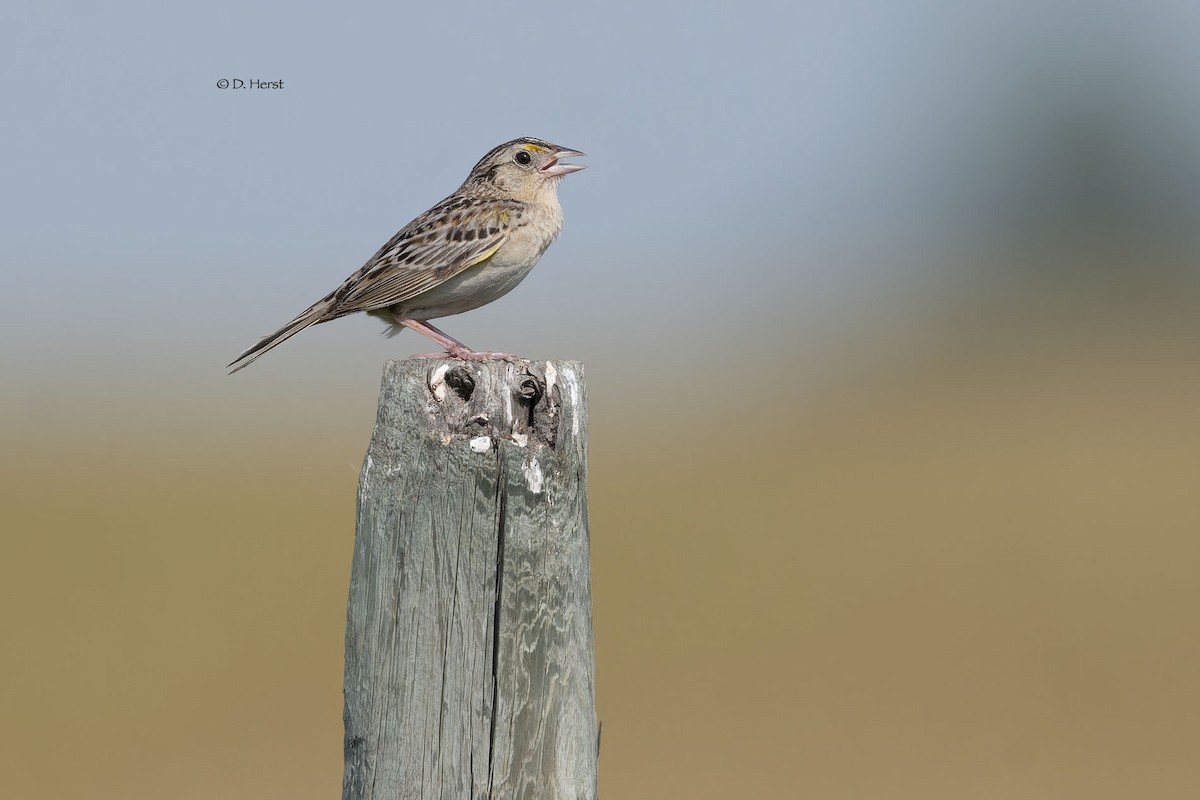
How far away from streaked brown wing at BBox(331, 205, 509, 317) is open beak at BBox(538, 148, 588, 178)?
68 centimetres

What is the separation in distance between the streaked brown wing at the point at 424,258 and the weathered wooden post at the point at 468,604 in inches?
128

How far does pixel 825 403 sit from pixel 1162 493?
1377 cm

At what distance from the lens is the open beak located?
9070 millimetres

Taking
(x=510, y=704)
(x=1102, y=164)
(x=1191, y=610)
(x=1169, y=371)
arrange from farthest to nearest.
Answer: (x=1102, y=164), (x=1169, y=371), (x=1191, y=610), (x=510, y=704)

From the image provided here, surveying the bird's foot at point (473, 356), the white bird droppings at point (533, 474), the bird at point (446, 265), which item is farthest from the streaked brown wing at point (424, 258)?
the white bird droppings at point (533, 474)

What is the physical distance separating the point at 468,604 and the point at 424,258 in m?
3.84

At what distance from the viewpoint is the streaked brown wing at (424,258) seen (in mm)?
7988

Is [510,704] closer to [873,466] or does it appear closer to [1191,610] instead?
[1191,610]

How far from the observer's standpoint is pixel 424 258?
320 inches

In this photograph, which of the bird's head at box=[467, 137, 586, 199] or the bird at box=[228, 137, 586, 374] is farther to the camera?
the bird's head at box=[467, 137, 586, 199]

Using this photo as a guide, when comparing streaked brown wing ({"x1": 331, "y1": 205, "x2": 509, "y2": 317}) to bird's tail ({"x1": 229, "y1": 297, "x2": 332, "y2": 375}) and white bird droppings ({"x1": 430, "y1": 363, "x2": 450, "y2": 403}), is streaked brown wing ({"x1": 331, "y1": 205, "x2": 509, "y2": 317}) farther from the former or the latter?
white bird droppings ({"x1": 430, "y1": 363, "x2": 450, "y2": 403})

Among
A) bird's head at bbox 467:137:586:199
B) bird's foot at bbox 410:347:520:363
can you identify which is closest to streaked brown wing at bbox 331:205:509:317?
bird's head at bbox 467:137:586:199

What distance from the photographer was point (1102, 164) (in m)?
68.2

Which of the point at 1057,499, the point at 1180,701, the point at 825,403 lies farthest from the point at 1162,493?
the point at 825,403
